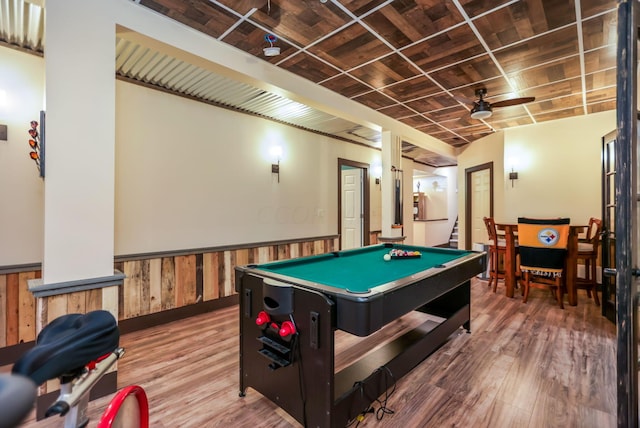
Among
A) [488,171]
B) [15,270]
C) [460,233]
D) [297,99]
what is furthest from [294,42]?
[460,233]

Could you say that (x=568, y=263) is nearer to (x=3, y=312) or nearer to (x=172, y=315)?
(x=172, y=315)

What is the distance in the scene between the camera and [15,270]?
249 cm

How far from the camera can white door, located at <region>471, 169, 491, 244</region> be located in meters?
6.36

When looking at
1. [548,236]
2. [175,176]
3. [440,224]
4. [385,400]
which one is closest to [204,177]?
[175,176]

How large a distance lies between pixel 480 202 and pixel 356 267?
5230 mm

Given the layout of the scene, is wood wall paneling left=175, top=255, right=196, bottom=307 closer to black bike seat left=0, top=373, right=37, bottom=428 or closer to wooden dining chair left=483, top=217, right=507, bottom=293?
black bike seat left=0, top=373, right=37, bottom=428

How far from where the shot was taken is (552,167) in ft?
17.0

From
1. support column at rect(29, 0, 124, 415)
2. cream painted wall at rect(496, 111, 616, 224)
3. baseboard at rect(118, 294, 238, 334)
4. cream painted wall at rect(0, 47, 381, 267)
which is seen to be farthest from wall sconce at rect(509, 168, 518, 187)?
support column at rect(29, 0, 124, 415)

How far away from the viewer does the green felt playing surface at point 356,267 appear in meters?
1.93

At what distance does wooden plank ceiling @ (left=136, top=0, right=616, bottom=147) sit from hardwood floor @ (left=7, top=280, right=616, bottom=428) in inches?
106

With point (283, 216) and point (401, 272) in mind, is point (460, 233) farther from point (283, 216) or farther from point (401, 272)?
point (401, 272)

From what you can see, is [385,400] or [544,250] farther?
[544,250]

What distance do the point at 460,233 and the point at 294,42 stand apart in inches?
234

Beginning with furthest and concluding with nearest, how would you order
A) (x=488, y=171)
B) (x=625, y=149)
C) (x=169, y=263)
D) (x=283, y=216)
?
(x=488, y=171)
(x=283, y=216)
(x=169, y=263)
(x=625, y=149)
